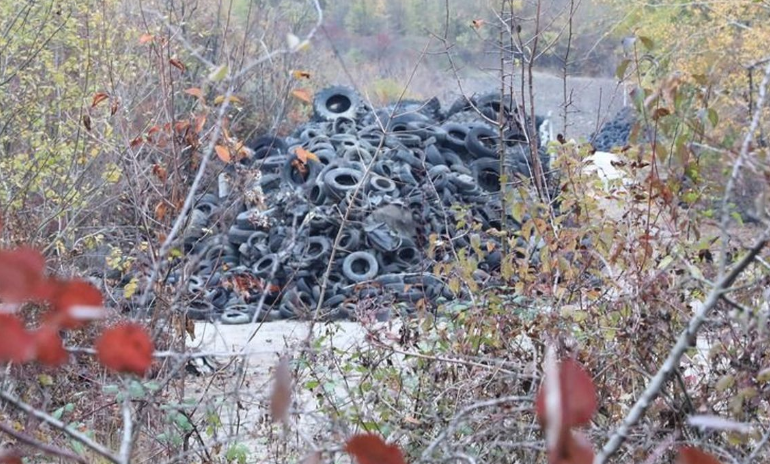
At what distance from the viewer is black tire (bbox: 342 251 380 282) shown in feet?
38.0

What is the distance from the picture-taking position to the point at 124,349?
3.57 ft

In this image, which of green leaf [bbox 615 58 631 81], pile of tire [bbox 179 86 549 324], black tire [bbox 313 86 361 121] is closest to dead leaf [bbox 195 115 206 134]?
green leaf [bbox 615 58 631 81]

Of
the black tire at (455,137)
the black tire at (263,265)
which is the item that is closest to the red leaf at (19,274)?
the black tire at (263,265)

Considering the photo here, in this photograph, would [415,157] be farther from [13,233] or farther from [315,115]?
[13,233]

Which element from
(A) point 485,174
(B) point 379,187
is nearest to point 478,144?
(A) point 485,174

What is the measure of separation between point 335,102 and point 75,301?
16.4m

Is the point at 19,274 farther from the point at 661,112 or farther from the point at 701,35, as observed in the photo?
the point at 701,35

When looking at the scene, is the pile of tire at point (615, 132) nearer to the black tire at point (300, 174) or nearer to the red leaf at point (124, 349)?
the black tire at point (300, 174)

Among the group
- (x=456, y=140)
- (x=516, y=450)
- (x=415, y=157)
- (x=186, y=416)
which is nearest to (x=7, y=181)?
(x=186, y=416)

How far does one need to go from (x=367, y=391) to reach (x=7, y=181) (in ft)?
13.9

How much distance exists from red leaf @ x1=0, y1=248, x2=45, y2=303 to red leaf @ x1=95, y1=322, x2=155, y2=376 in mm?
102

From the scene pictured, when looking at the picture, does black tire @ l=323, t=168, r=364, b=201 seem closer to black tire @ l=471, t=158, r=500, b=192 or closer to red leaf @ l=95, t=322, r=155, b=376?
black tire @ l=471, t=158, r=500, b=192

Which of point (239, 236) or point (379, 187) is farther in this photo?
point (239, 236)

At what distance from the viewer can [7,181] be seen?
269 inches
